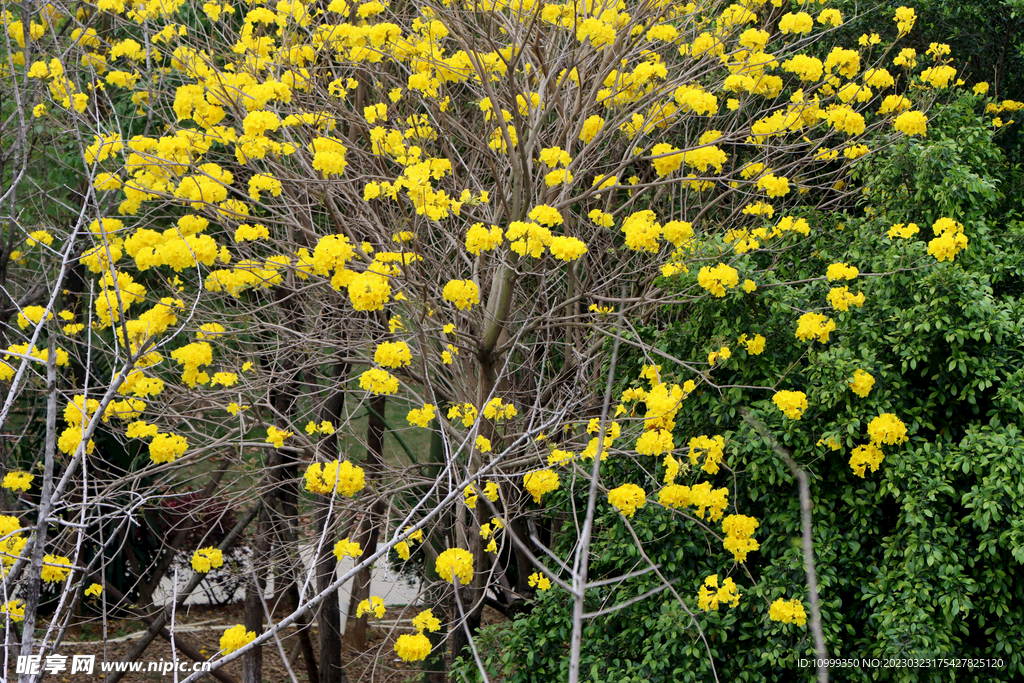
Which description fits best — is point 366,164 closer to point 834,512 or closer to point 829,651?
point 834,512

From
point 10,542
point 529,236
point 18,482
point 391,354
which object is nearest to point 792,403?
point 529,236

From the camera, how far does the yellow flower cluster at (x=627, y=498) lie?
157 inches

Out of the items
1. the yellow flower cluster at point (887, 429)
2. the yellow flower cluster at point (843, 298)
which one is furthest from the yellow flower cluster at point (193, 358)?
the yellow flower cluster at point (887, 429)

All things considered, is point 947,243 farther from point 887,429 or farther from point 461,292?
point 461,292

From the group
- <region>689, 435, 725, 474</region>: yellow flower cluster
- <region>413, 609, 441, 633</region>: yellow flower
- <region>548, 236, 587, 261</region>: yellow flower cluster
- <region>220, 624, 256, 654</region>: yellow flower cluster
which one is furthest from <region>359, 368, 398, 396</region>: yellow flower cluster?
<region>689, 435, 725, 474</region>: yellow flower cluster

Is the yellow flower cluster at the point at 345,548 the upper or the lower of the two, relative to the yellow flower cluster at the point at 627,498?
lower

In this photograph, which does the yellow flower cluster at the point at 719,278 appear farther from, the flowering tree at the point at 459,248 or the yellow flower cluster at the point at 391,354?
the yellow flower cluster at the point at 391,354

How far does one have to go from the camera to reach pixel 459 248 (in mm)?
5328

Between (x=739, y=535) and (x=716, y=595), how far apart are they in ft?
0.99

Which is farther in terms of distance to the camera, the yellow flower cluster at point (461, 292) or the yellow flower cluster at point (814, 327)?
the yellow flower cluster at point (461, 292)

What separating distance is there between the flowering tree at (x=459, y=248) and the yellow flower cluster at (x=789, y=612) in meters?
0.02

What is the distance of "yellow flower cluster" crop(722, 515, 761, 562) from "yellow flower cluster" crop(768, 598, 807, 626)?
274 millimetres

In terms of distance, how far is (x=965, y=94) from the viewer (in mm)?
5117

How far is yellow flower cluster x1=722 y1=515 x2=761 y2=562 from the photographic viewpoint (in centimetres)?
393
